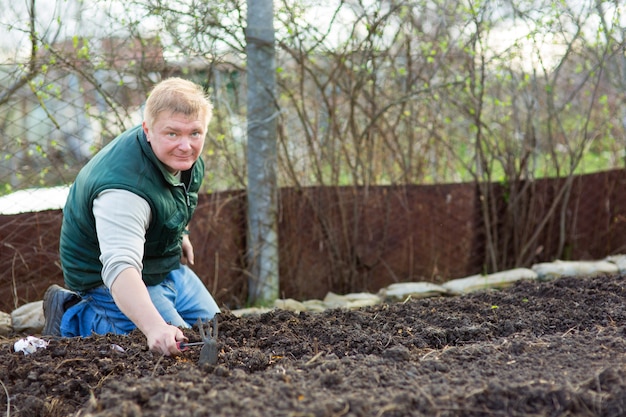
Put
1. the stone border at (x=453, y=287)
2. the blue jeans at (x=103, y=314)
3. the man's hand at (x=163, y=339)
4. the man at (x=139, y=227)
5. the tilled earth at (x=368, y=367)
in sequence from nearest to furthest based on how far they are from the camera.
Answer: the tilled earth at (x=368, y=367)
the man's hand at (x=163, y=339)
the man at (x=139, y=227)
the blue jeans at (x=103, y=314)
the stone border at (x=453, y=287)

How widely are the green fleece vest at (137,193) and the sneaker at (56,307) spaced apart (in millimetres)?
62

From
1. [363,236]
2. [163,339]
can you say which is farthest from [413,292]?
[163,339]

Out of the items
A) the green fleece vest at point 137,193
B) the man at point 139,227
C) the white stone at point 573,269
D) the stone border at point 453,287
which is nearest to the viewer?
the man at point 139,227

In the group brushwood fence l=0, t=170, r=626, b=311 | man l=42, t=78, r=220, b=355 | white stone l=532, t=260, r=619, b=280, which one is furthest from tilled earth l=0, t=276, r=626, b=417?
brushwood fence l=0, t=170, r=626, b=311

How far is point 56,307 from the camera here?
348 cm

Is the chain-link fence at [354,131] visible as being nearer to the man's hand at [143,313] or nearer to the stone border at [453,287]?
the stone border at [453,287]

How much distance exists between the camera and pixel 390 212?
616 cm

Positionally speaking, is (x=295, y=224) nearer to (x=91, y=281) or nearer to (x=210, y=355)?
(x=91, y=281)

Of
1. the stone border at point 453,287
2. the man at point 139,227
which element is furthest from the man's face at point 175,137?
the stone border at point 453,287

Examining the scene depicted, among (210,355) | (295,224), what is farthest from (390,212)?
(210,355)

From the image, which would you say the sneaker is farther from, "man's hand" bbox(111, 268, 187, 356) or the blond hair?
the blond hair

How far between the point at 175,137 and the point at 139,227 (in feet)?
1.51

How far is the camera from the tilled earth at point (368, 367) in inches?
79.2

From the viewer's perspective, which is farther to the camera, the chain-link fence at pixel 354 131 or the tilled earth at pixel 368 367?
the chain-link fence at pixel 354 131
